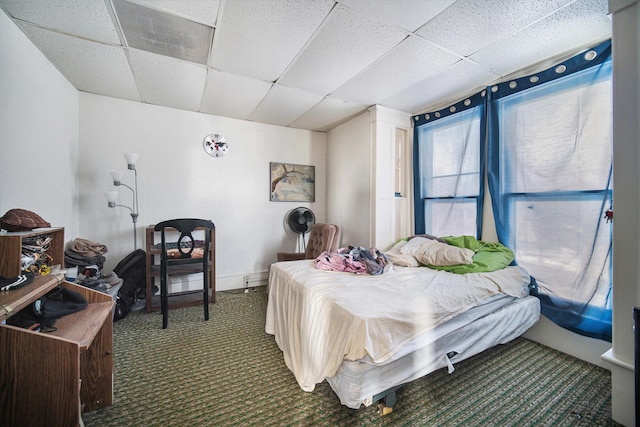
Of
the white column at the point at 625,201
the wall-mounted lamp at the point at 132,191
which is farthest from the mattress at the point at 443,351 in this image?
the wall-mounted lamp at the point at 132,191

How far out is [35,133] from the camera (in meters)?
2.01

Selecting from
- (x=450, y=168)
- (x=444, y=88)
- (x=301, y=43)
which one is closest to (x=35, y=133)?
(x=301, y=43)

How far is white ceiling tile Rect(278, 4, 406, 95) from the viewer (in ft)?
5.69

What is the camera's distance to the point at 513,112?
2.34m

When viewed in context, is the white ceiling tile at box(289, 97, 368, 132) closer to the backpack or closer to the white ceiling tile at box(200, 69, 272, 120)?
the white ceiling tile at box(200, 69, 272, 120)

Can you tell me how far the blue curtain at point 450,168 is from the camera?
264 cm

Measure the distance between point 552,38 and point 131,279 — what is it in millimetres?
4562

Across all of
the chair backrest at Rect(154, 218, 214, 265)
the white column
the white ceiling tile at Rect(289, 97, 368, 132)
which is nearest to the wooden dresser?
the chair backrest at Rect(154, 218, 214, 265)

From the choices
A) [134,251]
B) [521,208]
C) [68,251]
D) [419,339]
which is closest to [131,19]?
[68,251]

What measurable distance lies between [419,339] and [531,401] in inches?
34.1

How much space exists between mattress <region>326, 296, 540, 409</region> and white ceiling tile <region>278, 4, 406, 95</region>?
7.01ft

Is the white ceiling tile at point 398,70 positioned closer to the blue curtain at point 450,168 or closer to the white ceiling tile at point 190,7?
the blue curtain at point 450,168

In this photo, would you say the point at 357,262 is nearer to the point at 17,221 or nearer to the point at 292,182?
the point at 292,182

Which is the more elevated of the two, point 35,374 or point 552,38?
point 552,38
